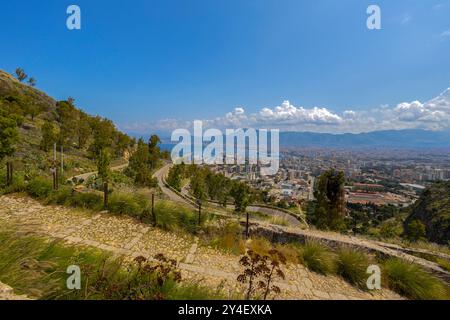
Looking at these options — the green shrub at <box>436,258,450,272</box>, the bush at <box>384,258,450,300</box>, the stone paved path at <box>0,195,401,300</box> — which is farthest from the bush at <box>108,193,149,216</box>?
the green shrub at <box>436,258,450,272</box>

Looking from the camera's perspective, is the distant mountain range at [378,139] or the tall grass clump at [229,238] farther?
the distant mountain range at [378,139]

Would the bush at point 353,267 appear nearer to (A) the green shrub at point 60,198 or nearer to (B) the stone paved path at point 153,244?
(B) the stone paved path at point 153,244

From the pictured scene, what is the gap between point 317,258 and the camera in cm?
463

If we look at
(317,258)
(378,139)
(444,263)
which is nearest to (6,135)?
(317,258)

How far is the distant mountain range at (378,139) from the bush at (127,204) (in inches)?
3918

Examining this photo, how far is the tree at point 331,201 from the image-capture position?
17.2m

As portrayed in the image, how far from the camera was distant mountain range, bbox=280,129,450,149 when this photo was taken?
107375 mm

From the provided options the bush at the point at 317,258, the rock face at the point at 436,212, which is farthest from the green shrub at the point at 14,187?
the rock face at the point at 436,212

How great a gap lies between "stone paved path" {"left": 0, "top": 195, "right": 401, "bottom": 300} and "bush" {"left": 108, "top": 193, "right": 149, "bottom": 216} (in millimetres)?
226

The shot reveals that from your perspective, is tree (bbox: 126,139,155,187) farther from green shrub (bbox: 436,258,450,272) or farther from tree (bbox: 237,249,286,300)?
green shrub (bbox: 436,258,450,272)

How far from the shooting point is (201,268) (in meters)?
3.98
